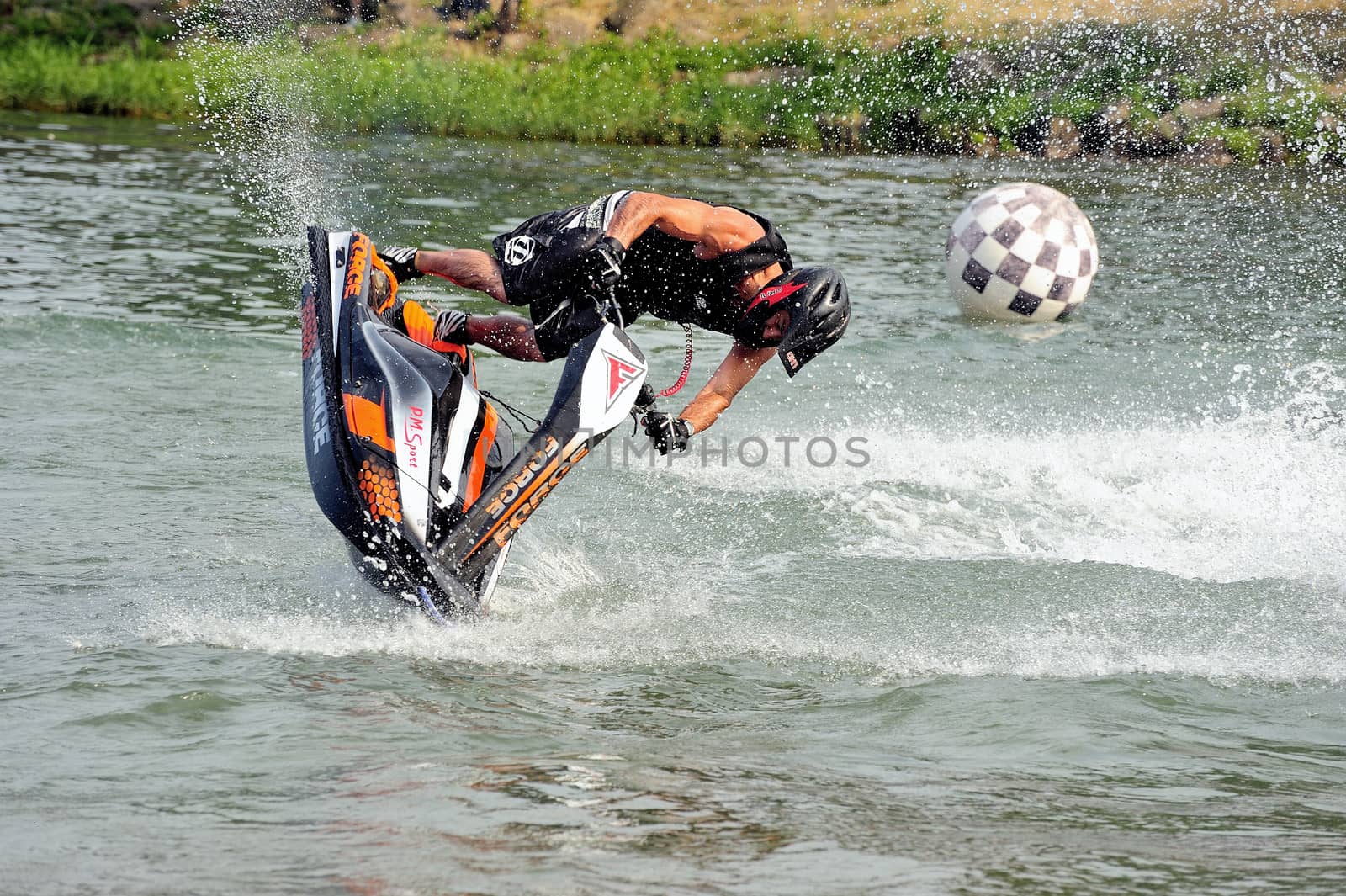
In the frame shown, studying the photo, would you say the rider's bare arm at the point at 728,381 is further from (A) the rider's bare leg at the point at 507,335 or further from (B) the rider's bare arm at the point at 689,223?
(A) the rider's bare leg at the point at 507,335

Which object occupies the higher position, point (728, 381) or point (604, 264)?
point (604, 264)

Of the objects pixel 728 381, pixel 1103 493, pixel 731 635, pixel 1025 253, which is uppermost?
pixel 1025 253

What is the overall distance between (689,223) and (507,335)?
95 centimetres

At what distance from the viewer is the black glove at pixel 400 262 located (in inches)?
251

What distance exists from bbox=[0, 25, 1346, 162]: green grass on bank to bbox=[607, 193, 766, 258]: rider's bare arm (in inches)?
669

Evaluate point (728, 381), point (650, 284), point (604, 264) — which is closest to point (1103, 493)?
point (728, 381)

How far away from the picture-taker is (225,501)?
6.71 m

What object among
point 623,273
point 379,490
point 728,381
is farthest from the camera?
point 728,381

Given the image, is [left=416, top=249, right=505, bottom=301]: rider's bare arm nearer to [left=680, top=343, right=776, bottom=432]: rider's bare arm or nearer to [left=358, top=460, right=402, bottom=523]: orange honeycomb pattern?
[left=680, top=343, right=776, bottom=432]: rider's bare arm

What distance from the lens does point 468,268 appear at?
6.39 m

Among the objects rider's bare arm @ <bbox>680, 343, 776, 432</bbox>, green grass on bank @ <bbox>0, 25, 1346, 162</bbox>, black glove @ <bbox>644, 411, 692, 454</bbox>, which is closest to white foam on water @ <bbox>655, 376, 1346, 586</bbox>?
rider's bare arm @ <bbox>680, 343, 776, 432</bbox>

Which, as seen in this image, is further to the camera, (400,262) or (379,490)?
(400,262)

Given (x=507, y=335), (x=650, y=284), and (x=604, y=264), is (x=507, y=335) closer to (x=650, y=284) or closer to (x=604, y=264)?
(x=650, y=284)

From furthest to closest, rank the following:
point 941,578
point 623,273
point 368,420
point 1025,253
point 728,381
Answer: point 1025,253
point 728,381
point 623,273
point 941,578
point 368,420
